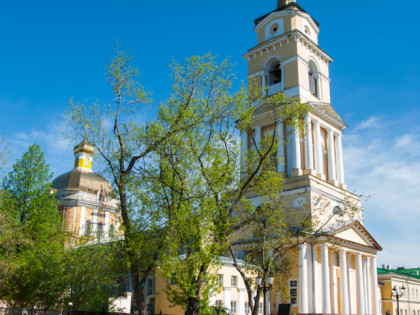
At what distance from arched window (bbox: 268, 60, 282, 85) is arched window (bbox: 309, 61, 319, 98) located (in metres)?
3.34

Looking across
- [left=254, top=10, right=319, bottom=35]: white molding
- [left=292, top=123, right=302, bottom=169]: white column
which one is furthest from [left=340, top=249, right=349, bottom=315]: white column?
[left=254, top=10, right=319, bottom=35]: white molding

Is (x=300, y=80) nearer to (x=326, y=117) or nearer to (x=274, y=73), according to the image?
(x=274, y=73)

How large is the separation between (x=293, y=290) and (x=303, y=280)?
171cm

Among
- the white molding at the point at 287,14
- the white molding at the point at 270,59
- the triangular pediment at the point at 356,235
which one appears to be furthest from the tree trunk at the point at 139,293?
the white molding at the point at 287,14

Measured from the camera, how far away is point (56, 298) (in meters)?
24.9

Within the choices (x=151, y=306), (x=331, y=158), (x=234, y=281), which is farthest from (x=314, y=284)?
(x=331, y=158)

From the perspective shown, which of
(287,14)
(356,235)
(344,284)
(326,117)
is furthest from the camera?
(287,14)

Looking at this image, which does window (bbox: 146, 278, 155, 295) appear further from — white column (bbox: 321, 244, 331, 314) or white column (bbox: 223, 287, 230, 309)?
white column (bbox: 321, 244, 331, 314)

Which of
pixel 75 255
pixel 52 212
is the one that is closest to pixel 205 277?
pixel 75 255

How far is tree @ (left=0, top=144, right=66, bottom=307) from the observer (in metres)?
22.1

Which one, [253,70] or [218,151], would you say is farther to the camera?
[253,70]

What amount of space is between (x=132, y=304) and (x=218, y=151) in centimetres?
1950

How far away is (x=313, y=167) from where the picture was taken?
142ft

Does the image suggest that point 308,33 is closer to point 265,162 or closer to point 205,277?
point 265,162
